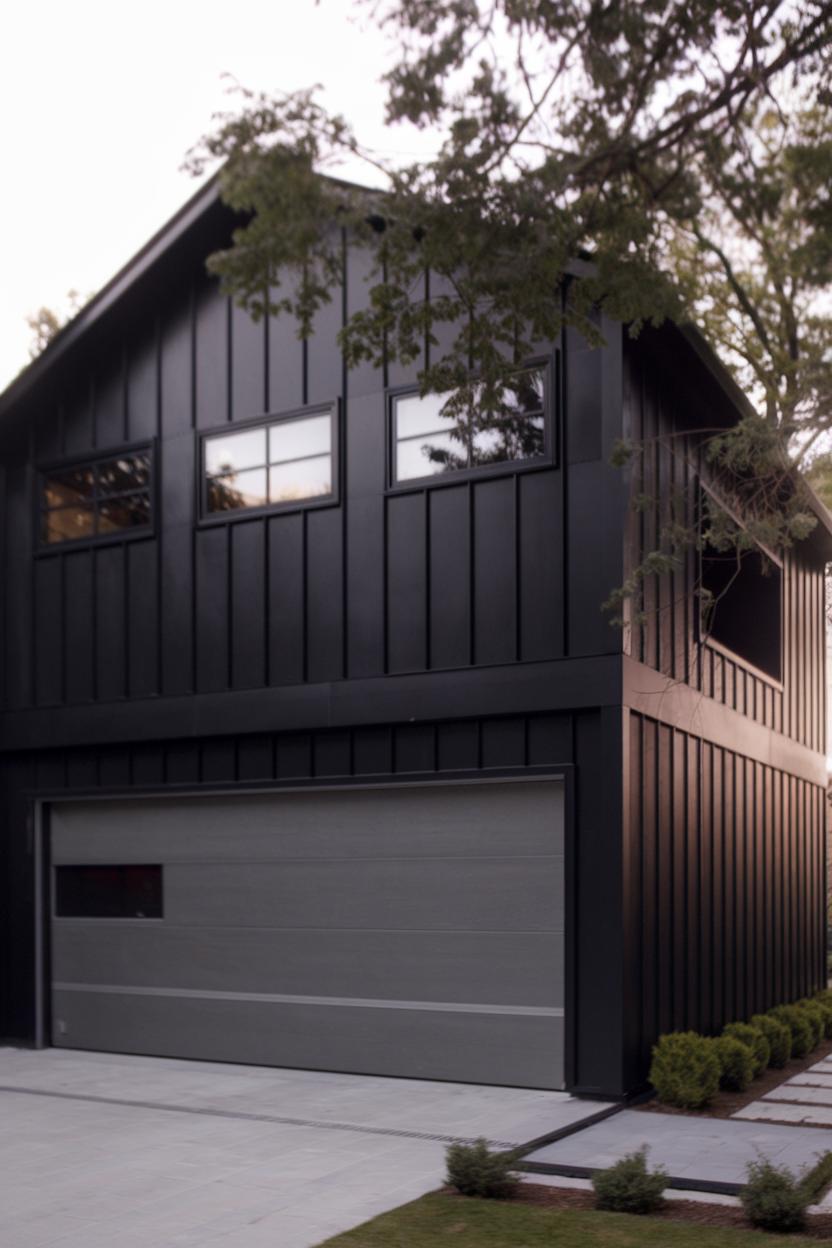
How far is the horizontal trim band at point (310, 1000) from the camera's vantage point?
11219 millimetres

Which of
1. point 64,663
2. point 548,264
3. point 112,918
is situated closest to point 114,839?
point 112,918

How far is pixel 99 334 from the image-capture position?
14.2m

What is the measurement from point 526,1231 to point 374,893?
5248 mm

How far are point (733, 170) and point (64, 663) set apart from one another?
8.81m

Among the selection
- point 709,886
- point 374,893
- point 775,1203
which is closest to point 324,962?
point 374,893

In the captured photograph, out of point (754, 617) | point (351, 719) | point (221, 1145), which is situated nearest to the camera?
point (221, 1145)

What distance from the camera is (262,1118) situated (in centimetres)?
1020

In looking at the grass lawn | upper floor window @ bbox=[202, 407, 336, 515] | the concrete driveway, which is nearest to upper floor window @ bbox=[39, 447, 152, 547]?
upper floor window @ bbox=[202, 407, 336, 515]

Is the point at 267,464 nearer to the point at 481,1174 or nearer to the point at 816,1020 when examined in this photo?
the point at 481,1174

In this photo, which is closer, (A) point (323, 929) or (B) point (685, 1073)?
(B) point (685, 1073)

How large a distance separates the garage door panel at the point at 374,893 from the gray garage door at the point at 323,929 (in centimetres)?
1

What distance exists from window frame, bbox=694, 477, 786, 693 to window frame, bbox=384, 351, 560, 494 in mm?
1320

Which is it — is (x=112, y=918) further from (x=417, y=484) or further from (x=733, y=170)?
(x=733, y=170)

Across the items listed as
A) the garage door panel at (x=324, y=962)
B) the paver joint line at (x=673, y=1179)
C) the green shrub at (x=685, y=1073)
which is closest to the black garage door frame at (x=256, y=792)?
the garage door panel at (x=324, y=962)
